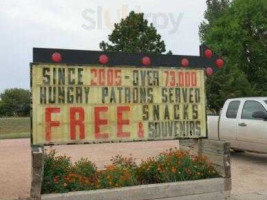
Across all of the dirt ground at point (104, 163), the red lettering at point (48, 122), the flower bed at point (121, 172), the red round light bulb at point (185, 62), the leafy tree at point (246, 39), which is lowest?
the dirt ground at point (104, 163)

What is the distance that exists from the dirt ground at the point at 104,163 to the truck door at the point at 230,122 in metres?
0.73

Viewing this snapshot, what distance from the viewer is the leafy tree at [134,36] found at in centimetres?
5450

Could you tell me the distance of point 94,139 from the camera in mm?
7316

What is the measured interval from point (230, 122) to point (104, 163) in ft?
13.1

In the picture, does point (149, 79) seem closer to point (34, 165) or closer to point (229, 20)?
point (34, 165)

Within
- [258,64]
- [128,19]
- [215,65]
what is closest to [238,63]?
[258,64]

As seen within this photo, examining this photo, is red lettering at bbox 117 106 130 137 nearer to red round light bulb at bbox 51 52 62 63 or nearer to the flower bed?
the flower bed

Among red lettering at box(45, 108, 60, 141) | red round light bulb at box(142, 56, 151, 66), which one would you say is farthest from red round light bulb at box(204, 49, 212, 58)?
red lettering at box(45, 108, 60, 141)

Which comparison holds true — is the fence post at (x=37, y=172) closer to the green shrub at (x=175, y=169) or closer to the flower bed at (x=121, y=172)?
the flower bed at (x=121, y=172)

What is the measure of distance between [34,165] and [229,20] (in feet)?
155

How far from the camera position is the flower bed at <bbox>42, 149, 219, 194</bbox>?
275 inches

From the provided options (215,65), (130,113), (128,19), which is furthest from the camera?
(128,19)

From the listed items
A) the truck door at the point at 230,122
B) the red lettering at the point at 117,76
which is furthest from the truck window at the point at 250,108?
the red lettering at the point at 117,76

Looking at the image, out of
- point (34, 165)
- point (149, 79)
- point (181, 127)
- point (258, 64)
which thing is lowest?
point (34, 165)
